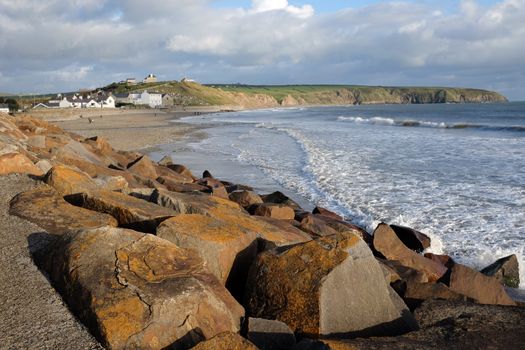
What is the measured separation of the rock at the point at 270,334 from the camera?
3.52 metres

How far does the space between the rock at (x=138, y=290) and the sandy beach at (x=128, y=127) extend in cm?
2244

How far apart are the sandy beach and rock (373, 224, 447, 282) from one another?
20.1 meters

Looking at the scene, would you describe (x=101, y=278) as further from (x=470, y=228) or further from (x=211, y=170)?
(x=211, y=170)

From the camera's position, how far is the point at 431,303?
4.47 m

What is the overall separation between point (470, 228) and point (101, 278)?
8140mm

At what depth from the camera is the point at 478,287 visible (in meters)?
5.90

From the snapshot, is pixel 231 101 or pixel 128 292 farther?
pixel 231 101

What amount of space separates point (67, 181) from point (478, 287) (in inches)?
212

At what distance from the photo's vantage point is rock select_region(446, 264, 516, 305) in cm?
578

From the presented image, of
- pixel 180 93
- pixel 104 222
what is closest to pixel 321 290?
pixel 104 222

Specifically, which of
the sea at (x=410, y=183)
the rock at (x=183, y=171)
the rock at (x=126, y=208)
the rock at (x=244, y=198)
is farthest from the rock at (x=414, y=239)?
the rock at (x=183, y=171)

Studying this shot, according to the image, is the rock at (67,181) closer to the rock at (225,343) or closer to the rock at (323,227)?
the rock at (323,227)

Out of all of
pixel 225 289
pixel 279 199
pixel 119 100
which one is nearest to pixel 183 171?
pixel 279 199

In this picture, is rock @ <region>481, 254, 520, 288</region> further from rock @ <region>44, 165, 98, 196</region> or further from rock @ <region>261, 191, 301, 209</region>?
rock @ <region>44, 165, 98, 196</region>
